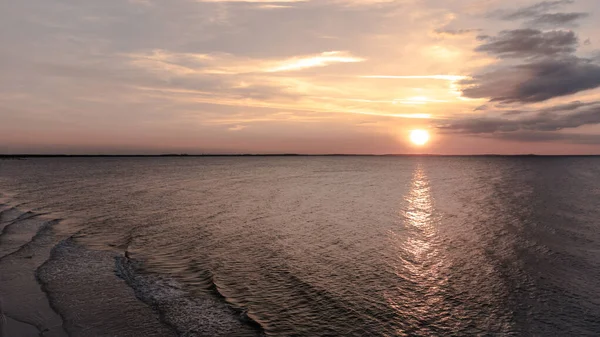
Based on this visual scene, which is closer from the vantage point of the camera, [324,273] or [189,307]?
[189,307]

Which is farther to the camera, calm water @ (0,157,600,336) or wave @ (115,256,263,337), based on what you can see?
calm water @ (0,157,600,336)

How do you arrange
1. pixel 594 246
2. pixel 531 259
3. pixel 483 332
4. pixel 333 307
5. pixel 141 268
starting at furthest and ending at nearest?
pixel 594 246
pixel 531 259
pixel 141 268
pixel 333 307
pixel 483 332

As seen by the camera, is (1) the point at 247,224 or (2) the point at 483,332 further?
(1) the point at 247,224

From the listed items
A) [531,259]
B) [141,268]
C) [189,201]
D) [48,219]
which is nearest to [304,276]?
[141,268]

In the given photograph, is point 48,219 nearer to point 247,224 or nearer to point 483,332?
point 247,224

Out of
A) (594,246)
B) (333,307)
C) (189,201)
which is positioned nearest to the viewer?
(333,307)

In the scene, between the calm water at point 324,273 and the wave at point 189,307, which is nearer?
the wave at point 189,307

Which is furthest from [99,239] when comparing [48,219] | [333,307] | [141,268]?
[333,307]

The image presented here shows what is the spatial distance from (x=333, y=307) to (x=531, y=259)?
1656cm

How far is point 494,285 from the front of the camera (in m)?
20.3

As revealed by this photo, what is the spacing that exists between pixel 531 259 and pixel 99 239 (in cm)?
3250

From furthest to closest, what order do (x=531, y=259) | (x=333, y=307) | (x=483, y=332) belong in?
(x=531, y=259), (x=333, y=307), (x=483, y=332)

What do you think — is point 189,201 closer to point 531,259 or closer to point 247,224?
point 247,224

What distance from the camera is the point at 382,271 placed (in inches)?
888
